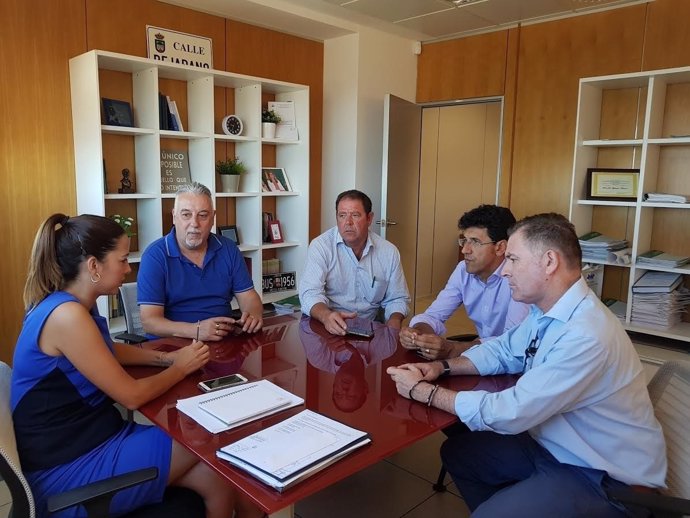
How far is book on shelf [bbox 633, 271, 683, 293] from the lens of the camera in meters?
3.47

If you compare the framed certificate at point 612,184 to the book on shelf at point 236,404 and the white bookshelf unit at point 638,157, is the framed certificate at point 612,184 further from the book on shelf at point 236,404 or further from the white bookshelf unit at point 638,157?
the book on shelf at point 236,404

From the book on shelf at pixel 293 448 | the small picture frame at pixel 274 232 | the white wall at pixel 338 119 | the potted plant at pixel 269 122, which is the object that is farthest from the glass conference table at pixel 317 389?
the white wall at pixel 338 119

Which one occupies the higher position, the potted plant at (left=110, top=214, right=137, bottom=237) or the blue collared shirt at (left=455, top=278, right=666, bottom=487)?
the potted plant at (left=110, top=214, right=137, bottom=237)

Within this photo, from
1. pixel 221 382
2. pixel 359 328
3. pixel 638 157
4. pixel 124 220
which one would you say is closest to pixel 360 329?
pixel 359 328

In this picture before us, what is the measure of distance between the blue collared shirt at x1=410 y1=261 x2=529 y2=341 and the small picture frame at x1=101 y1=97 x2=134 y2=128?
2293 millimetres

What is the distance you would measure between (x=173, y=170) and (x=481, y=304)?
8.02ft

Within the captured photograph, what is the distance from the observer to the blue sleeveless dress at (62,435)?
1425mm

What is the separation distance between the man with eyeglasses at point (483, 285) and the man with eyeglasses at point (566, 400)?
22.5 inches

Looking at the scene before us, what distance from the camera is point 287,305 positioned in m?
3.77

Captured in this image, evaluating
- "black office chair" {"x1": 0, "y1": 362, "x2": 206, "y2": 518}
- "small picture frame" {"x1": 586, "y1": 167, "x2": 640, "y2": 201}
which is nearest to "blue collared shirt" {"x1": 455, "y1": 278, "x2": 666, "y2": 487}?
"black office chair" {"x1": 0, "y1": 362, "x2": 206, "y2": 518}

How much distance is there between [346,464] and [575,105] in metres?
3.90

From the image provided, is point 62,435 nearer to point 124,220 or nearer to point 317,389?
point 317,389

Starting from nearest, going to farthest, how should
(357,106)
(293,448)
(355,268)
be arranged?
(293,448) → (355,268) → (357,106)

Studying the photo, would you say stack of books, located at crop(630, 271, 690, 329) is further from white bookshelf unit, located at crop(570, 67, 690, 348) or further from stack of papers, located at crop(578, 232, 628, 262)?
stack of papers, located at crop(578, 232, 628, 262)
